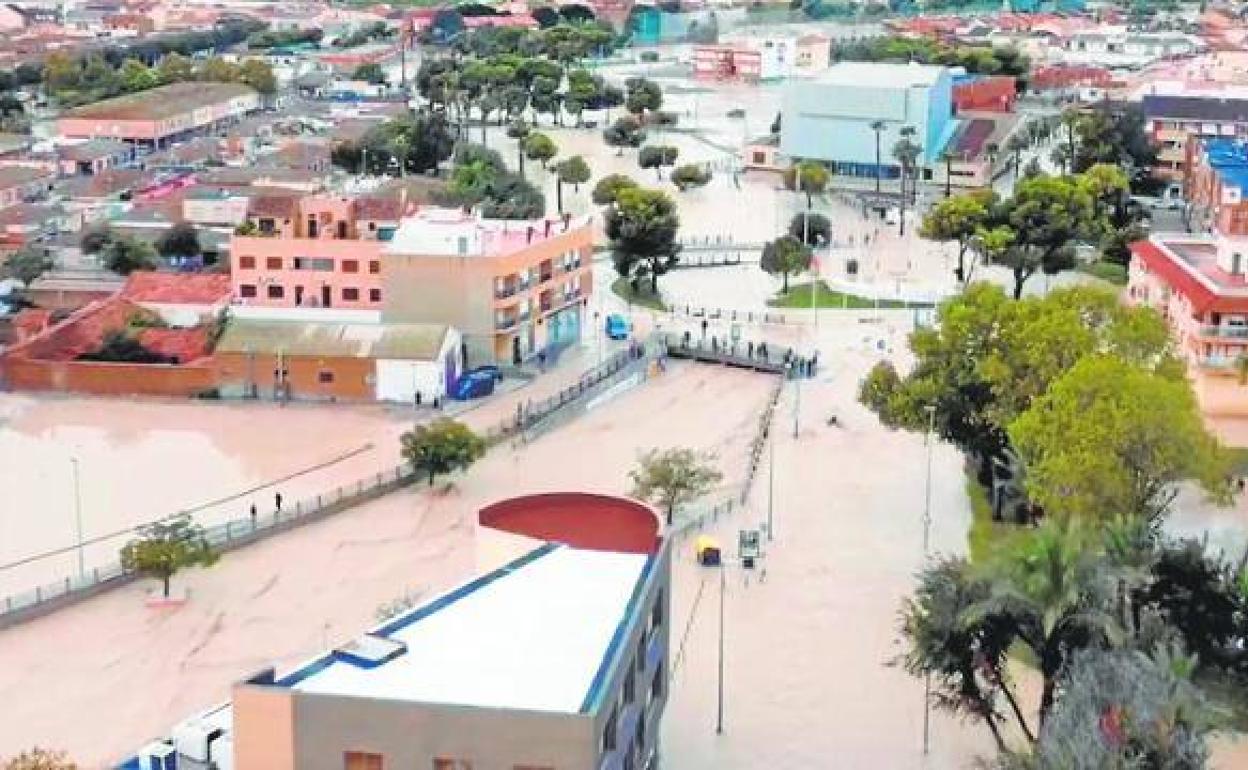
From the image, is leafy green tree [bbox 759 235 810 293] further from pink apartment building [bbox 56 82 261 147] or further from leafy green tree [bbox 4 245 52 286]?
pink apartment building [bbox 56 82 261 147]

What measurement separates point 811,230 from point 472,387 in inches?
662

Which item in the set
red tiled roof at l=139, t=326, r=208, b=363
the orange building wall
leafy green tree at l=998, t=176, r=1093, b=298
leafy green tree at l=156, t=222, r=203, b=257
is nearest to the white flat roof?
the orange building wall

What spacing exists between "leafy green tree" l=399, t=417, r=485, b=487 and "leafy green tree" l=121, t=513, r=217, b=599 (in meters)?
4.51

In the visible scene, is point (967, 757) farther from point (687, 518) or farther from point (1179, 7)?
point (1179, 7)

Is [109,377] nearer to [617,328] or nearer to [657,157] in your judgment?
[617,328]

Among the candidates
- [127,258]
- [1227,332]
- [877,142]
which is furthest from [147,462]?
[877,142]

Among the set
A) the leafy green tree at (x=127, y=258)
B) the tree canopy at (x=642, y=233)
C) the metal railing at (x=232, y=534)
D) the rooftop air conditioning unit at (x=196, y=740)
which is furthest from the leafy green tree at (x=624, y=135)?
the rooftop air conditioning unit at (x=196, y=740)

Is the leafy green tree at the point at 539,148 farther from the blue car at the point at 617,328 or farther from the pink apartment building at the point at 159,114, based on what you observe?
the blue car at the point at 617,328

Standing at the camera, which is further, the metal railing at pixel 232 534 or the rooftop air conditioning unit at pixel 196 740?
the metal railing at pixel 232 534

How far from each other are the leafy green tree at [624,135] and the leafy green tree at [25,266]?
27516 mm

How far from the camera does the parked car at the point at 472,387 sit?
34.3 metres

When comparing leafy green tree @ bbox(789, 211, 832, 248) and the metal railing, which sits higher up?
leafy green tree @ bbox(789, 211, 832, 248)

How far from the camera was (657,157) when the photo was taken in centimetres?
6047

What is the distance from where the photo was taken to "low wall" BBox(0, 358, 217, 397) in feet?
113
